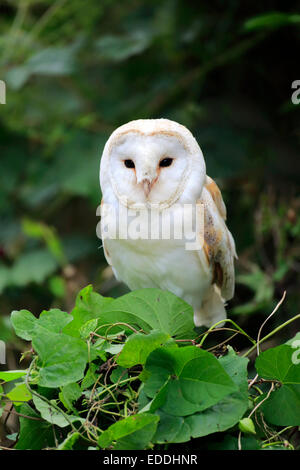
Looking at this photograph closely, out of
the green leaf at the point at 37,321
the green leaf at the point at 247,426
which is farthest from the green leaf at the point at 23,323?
the green leaf at the point at 247,426

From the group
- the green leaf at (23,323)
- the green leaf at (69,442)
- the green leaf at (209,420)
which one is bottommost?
the green leaf at (69,442)

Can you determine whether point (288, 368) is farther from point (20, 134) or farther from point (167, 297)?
point (20, 134)

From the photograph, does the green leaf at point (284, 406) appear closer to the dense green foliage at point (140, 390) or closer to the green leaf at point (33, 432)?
the dense green foliage at point (140, 390)

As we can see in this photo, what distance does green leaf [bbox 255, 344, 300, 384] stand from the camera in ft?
3.03

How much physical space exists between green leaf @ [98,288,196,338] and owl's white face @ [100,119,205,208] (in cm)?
31

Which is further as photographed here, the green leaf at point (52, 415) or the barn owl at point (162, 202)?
the barn owl at point (162, 202)

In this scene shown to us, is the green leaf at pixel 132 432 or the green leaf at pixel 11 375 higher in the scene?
the green leaf at pixel 11 375

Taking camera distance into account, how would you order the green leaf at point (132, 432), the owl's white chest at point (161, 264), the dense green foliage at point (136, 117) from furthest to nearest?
the dense green foliage at point (136, 117), the owl's white chest at point (161, 264), the green leaf at point (132, 432)

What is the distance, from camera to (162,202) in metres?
1.33

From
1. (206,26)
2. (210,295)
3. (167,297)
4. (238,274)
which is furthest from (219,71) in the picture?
(167,297)

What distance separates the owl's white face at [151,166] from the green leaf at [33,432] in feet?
1.73

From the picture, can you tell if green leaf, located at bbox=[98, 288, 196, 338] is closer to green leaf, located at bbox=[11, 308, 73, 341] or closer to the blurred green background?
green leaf, located at bbox=[11, 308, 73, 341]

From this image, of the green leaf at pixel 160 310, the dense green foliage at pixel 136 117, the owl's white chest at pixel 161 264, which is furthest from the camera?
the dense green foliage at pixel 136 117

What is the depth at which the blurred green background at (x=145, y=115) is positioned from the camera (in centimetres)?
244
